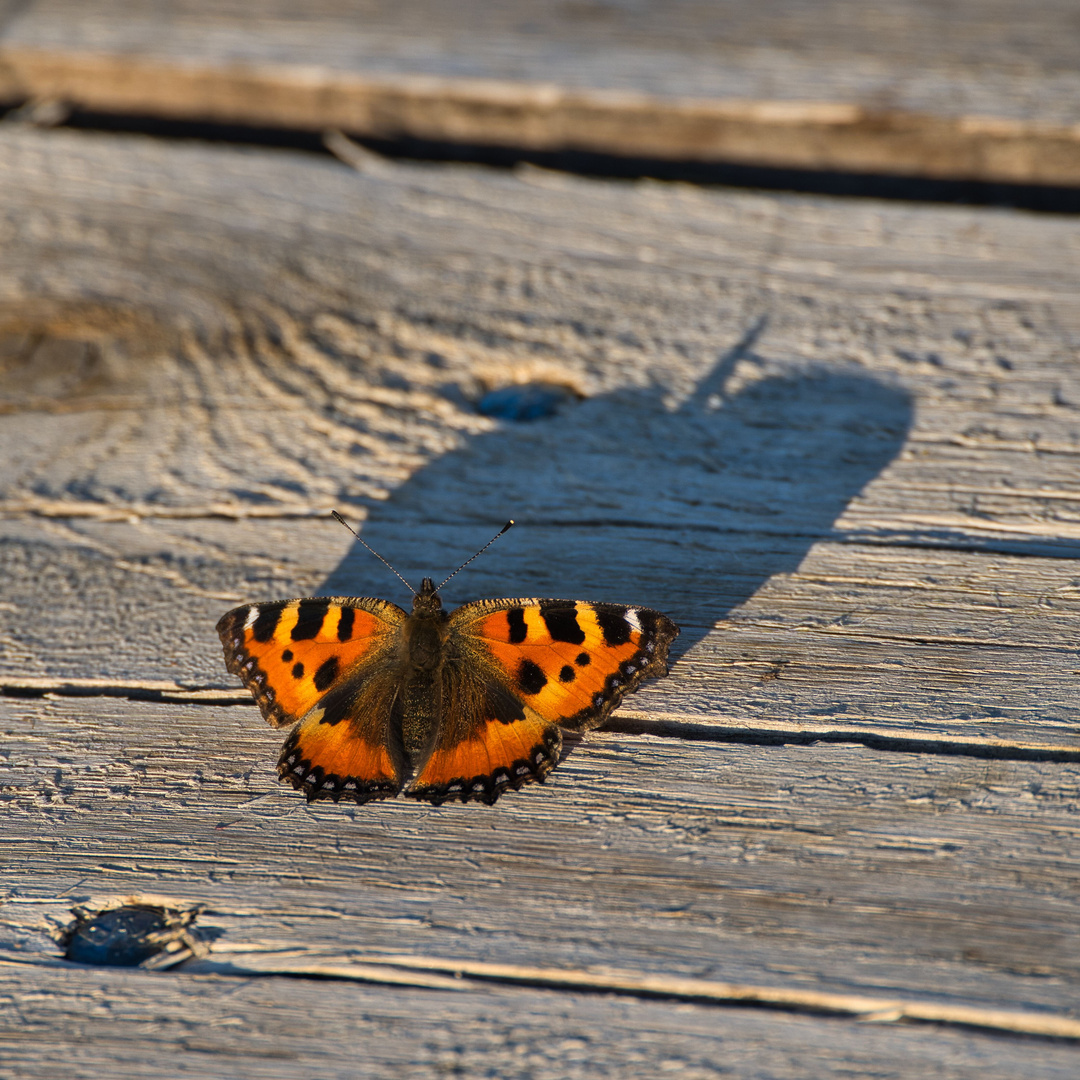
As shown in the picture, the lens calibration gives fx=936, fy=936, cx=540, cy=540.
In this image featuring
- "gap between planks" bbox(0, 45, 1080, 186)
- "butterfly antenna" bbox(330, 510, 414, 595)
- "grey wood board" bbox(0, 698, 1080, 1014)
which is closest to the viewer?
"grey wood board" bbox(0, 698, 1080, 1014)

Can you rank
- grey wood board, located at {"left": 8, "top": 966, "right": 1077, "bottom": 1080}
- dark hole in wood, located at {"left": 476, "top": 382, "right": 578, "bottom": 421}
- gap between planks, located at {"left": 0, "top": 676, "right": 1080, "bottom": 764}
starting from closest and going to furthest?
grey wood board, located at {"left": 8, "top": 966, "right": 1077, "bottom": 1080}, gap between planks, located at {"left": 0, "top": 676, "right": 1080, "bottom": 764}, dark hole in wood, located at {"left": 476, "top": 382, "right": 578, "bottom": 421}

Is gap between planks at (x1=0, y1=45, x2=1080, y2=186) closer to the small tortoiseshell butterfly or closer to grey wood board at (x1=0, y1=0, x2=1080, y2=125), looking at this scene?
grey wood board at (x1=0, y1=0, x2=1080, y2=125)

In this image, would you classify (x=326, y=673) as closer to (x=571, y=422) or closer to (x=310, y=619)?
(x=310, y=619)

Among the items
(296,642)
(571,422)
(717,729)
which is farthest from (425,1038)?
(571,422)

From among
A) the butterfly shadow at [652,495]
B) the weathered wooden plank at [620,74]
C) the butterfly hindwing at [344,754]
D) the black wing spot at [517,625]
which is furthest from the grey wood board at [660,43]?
the butterfly hindwing at [344,754]

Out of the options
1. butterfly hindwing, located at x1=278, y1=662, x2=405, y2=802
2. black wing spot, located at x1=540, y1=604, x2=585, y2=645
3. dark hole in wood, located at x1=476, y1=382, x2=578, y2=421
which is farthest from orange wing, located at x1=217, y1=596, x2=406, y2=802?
dark hole in wood, located at x1=476, y1=382, x2=578, y2=421

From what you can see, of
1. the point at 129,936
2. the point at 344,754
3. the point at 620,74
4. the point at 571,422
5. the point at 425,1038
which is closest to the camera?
the point at 425,1038

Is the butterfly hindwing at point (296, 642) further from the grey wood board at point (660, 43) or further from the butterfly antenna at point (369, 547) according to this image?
the grey wood board at point (660, 43)
